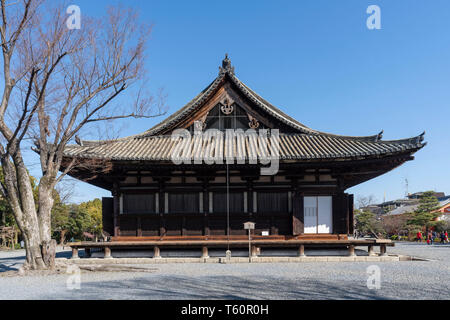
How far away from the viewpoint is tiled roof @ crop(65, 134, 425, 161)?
16.9 metres

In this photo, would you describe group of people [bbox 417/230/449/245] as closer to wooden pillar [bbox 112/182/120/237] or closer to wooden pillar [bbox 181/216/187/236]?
wooden pillar [bbox 181/216/187/236]

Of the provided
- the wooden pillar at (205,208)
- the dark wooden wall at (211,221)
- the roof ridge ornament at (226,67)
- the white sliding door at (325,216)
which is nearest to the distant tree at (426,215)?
the dark wooden wall at (211,221)

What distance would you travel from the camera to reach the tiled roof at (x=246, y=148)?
16891 millimetres

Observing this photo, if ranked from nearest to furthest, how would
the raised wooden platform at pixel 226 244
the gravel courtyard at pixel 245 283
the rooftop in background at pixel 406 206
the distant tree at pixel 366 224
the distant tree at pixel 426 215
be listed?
the gravel courtyard at pixel 245 283 → the raised wooden platform at pixel 226 244 → the distant tree at pixel 426 215 → the distant tree at pixel 366 224 → the rooftop in background at pixel 406 206

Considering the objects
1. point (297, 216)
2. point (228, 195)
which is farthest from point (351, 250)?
point (228, 195)

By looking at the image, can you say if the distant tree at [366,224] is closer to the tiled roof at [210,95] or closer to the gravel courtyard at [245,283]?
the tiled roof at [210,95]

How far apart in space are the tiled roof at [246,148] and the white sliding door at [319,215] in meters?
2.75

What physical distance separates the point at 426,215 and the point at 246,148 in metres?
40.7

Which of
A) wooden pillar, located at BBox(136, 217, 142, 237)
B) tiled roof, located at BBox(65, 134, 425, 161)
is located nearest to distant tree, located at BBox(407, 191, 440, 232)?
tiled roof, located at BBox(65, 134, 425, 161)

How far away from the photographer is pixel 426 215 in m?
49.2

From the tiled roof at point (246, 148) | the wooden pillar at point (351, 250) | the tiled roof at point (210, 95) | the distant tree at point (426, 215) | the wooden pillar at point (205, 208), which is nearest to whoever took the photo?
the tiled roof at point (246, 148)

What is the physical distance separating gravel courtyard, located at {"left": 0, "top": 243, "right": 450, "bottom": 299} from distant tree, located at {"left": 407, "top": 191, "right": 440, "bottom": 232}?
3865 cm

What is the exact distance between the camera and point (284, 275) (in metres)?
12.4
